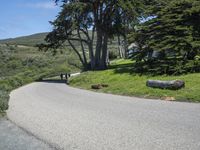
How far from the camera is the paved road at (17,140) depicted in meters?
9.55

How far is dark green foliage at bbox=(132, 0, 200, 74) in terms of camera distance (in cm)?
2331

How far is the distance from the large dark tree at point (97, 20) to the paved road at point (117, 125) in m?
23.2

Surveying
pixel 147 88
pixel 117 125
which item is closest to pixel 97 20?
pixel 147 88

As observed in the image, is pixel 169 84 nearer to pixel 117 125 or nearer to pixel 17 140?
pixel 117 125

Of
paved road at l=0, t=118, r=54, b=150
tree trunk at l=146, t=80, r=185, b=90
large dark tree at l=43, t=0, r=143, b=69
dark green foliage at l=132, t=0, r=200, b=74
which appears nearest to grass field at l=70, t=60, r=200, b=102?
tree trunk at l=146, t=80, r=185, b=90

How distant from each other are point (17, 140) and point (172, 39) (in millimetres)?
16042

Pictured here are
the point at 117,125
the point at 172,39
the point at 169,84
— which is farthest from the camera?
the point at 172,39

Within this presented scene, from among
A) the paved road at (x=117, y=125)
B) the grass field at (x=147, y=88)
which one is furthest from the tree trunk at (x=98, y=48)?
the paved road at (x=117, y=125)

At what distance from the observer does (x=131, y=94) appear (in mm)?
19922

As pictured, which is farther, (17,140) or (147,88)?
(147,88)

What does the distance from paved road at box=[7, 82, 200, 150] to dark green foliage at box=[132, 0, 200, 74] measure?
25.6 ft

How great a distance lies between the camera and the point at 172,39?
24.3m

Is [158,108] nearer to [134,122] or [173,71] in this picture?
[134,122]

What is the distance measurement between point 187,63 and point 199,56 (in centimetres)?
196
